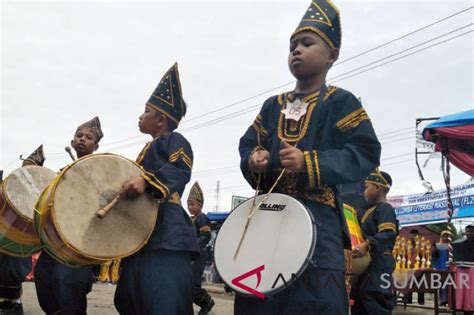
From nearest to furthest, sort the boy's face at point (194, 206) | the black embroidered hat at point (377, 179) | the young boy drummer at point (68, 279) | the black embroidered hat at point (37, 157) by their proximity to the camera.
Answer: the young boy drummer at point (68, 279), the black embroidered hat at point (377, 179), the black embroidered hat at point (37, 157), the boy's face at point (194, 206)

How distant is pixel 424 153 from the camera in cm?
1454

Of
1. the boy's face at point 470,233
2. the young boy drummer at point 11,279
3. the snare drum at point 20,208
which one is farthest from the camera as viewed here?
the boy's face at point 470,233

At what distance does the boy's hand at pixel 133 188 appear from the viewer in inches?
118

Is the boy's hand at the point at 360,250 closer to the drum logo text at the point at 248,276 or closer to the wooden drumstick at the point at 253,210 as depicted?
the wooden drumstick at the point at 253,210

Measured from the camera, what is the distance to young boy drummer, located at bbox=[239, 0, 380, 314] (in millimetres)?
2303

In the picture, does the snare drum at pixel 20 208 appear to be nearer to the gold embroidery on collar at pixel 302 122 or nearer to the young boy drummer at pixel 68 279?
the young boy drummer at pixel 68 279

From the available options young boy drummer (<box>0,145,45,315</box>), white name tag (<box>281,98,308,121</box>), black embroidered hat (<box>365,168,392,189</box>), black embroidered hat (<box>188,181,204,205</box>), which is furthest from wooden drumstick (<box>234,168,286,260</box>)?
black embroidered hat (<box>188,181,204,205</box>)

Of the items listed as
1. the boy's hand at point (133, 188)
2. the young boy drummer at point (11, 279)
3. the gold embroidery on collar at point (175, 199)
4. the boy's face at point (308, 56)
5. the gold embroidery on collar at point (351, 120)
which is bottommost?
the young boy drummer at point (11, 279)

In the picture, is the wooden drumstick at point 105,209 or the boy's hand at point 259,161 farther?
the wooden drumstick at point 105,209

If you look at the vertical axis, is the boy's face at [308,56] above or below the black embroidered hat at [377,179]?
above

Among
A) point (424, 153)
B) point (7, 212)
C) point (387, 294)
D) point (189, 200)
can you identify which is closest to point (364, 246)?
point (387, 294)

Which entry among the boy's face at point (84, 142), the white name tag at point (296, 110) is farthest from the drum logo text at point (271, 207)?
the boy's face at point (84, 142)

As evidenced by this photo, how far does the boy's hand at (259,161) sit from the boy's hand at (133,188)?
2.62 ft

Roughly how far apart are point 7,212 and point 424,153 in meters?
12.3
